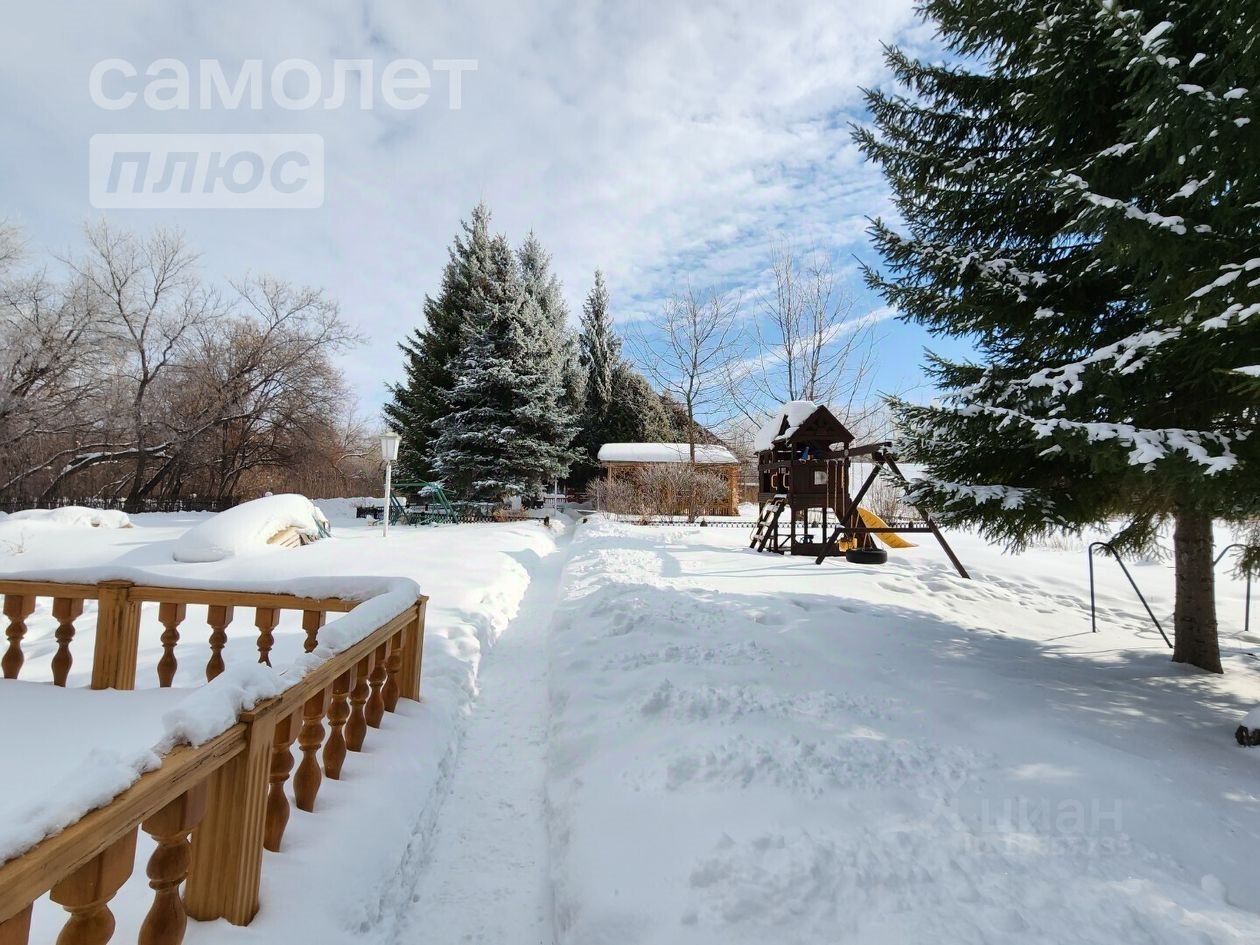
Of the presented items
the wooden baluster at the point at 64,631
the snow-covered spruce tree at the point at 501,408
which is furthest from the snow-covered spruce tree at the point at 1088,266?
the snow-covered spruce tree at the point at 501,408

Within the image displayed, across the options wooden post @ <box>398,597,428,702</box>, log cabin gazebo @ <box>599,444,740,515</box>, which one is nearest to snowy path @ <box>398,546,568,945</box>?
wooden post @ <box>398,597,428,702</box>

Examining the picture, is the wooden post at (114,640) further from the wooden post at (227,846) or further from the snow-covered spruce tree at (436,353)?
the snow-covered spruce tree at (436,353)

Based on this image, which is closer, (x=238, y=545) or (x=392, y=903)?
(x=392, y=903)

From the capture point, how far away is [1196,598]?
4473 mm

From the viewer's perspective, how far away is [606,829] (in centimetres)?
237

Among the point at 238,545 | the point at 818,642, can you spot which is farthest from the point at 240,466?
the point at 818,642

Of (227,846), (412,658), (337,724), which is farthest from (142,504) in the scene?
(227,846)

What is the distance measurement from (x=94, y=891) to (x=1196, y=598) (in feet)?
21.1

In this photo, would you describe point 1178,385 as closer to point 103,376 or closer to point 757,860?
point 757,860

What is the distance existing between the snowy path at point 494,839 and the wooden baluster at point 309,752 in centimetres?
55

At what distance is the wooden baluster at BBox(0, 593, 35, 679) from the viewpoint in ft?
10.1

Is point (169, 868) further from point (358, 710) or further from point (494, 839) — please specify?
point (494, 839)

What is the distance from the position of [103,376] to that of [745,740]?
26.2 m

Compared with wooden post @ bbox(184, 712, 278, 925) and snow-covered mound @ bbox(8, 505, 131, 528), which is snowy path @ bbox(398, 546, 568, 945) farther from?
snow-covered mound @ bbox(8, 505, 131, 528)
